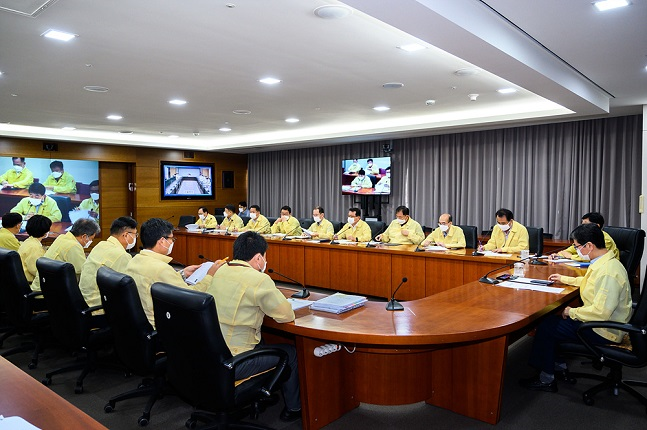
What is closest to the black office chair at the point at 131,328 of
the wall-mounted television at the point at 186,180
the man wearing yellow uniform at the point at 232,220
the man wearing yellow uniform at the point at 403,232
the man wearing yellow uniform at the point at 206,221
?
the man wearing yellow uniform at the point at 403,232

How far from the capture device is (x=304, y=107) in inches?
268

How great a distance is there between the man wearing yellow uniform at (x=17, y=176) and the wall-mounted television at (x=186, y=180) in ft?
9.32

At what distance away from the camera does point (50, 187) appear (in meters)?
9.77

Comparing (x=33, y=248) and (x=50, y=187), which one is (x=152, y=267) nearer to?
(x=33, y=248)

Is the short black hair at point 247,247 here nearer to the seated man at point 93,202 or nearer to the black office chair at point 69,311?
the black office chair at point 69,311

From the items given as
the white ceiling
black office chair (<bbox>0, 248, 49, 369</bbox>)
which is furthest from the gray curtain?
black office chair (<bbox>0, 248, 49, 369</bbox>)

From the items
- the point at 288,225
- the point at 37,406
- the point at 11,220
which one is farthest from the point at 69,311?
the point at 288,225

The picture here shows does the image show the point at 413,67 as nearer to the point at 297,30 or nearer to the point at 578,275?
the point at 297,30

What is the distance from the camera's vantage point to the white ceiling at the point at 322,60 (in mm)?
3115

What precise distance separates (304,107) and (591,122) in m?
4.52

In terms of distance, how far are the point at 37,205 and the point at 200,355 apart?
9111mm

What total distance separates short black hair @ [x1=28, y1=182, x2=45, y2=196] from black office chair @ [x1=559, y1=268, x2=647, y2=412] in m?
9.93

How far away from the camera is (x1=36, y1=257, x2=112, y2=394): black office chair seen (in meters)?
3.18

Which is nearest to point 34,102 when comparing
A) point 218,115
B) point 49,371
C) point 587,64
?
point 218,115
